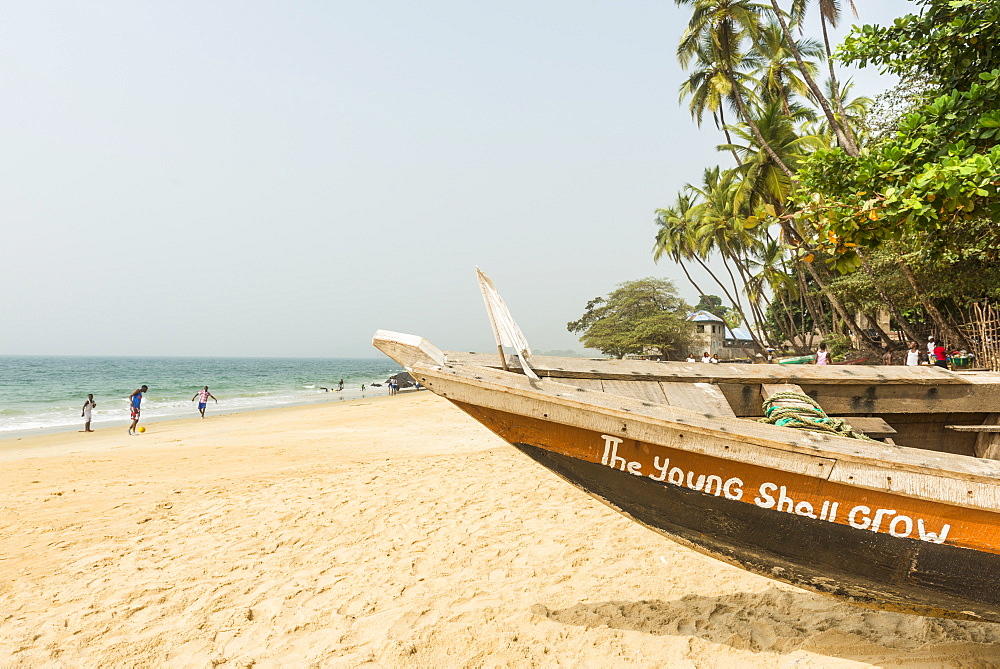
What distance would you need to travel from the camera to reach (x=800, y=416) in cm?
310

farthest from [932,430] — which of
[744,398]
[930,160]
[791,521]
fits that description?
[791,521]

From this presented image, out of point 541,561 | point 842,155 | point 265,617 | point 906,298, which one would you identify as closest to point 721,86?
point 906,298

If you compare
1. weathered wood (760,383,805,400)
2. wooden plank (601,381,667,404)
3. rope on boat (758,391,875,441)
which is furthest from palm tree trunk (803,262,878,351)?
wooden plank (601,381,667,404)

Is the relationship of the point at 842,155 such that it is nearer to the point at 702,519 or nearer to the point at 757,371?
the point at 757,371

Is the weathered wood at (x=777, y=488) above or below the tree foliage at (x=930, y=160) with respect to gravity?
below

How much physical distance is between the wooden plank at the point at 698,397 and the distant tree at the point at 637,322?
40.9 metres

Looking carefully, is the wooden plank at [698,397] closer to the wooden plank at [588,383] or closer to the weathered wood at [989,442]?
the wooden plank at [588,383]

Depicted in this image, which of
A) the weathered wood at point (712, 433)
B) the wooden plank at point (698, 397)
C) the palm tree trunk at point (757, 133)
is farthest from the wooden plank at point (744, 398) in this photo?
the palm tree trunk at point (757, 133)

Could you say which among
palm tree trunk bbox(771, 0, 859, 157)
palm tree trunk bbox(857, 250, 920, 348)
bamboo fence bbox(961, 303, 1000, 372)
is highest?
palm tree trunk bbox(771, 0, 859, 157)

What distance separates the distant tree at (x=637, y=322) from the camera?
43.7 meters

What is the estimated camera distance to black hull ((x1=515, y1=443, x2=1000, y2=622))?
2.25 metres

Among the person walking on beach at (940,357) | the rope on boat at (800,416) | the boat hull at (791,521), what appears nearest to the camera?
the boat hull at (791,521)

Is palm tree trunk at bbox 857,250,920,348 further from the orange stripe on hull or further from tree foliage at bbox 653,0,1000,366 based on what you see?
the orange stripe on hull

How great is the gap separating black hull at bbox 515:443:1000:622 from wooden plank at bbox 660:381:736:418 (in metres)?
0.78
